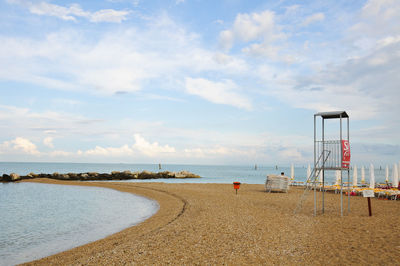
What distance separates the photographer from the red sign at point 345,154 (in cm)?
1258

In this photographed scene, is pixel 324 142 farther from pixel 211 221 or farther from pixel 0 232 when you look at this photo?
pixel 0 232

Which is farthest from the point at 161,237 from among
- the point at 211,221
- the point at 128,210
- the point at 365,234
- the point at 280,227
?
the point at 128,210

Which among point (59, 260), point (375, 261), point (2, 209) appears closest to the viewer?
point (375, 261)

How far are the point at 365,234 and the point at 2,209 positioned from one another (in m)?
20.0

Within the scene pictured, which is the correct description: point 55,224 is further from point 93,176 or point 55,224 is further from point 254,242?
point 93,176

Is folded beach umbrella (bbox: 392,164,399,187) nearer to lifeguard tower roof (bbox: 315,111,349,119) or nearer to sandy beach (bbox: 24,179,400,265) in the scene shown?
sandy beach (bbox: 24,179,400,265)

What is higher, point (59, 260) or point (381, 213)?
point (381, 213)

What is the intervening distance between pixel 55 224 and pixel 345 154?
43.9 feet

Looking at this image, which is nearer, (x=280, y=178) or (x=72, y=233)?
(x=72, y=233)

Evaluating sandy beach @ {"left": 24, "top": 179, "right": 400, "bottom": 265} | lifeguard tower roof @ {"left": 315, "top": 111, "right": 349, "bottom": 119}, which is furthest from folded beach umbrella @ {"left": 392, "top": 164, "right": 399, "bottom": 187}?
lifeguard tower roof @ {"left": 315, "top": 111, "right": 349, "bottom": 119}

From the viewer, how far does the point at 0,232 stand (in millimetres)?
12375

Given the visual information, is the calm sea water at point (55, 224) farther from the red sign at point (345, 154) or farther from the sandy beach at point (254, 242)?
the red sign at point (345, 154)

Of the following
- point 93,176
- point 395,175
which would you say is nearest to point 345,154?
point 395,175

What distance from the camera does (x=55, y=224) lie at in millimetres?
13883
